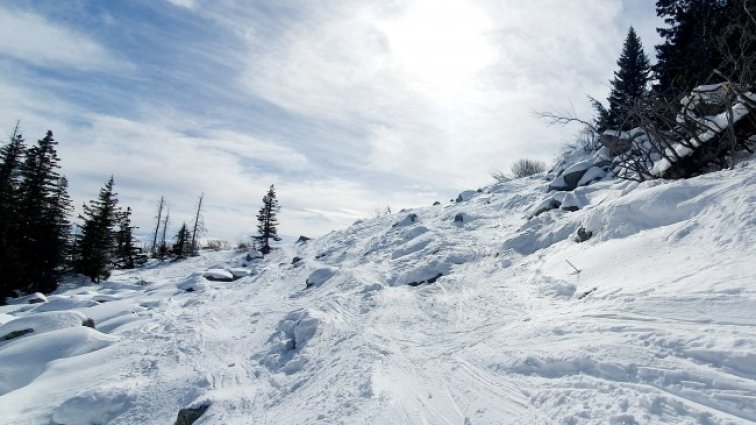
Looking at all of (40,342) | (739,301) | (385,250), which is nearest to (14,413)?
(40,342)

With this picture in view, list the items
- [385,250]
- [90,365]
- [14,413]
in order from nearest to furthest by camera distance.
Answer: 1. [14,413]
2. [90,365]
3. [385,250]

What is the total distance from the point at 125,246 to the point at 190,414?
39.5 metres

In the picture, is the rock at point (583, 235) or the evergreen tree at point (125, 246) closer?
the rock at point (583, 235)

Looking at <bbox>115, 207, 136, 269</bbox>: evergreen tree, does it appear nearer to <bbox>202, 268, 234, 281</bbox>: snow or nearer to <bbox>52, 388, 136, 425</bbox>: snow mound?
<bbox>202, 268, 234, 281</bbox>: snow

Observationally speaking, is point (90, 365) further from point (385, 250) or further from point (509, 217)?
point (509, 217)

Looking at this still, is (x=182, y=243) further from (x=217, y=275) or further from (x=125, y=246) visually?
(x=217, y=275)

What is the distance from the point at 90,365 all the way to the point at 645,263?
37.1 feet

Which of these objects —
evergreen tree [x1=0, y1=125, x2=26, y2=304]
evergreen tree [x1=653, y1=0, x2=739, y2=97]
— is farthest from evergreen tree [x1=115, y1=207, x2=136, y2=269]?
evergreen tree [x1=653, y1=0, x2=739, y2=97]

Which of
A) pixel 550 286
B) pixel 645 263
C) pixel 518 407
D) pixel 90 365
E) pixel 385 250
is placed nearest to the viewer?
pixel 518 407

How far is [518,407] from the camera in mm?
4332

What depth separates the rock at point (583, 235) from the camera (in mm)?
9258

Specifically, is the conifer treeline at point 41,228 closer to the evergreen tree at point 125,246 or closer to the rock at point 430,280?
the evergreen tree at point 125,246

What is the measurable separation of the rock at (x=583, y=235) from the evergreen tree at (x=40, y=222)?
30.7m

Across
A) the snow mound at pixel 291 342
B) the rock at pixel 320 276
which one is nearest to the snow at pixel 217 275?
the rock at pixel 320 276
